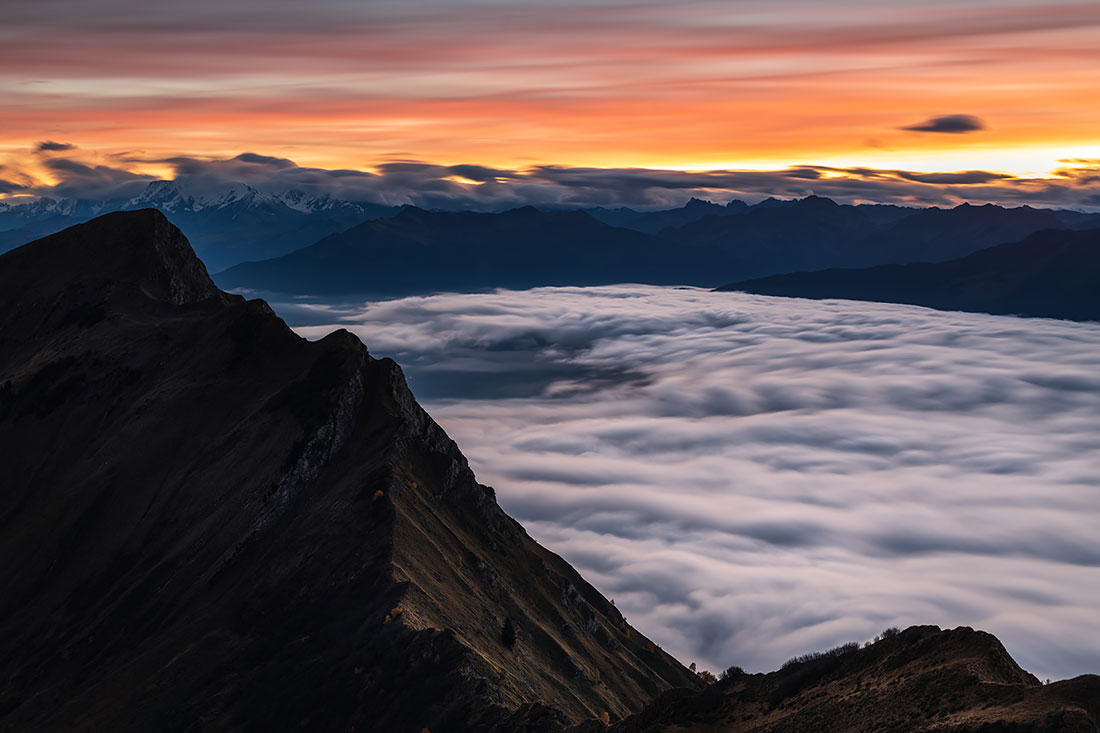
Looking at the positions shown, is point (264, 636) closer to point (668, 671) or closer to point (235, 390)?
point (235, 390)

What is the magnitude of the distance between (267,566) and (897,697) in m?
94.5

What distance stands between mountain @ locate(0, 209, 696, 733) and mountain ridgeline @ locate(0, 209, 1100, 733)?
16.4 inches

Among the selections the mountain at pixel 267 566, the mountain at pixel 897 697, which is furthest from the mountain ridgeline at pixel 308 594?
the mountain at pixel 267 566

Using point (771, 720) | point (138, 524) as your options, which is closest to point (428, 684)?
point (771, 720)

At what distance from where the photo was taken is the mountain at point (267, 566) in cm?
10638

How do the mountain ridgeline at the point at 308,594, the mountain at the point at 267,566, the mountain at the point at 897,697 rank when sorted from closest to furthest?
1. the mountain at the point at 897,697
2. the mountain ridgeline at the point at 308,594
3. the mountain at the point at 267,566

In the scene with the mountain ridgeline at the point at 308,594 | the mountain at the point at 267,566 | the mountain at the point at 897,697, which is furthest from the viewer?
the mountain at the point at 267,566

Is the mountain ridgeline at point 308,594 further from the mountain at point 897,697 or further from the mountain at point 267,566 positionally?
the mountain at point 267,566

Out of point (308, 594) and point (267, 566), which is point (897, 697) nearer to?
→ point (308, 594)

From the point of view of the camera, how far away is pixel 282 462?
152625 millimetres

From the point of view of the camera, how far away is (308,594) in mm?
121375

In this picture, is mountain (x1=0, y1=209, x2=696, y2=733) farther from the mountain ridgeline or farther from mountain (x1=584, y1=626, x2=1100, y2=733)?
mountain (x1=584, y1=626, x2=1100, y2=733)

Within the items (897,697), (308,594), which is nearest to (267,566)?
(308,594)

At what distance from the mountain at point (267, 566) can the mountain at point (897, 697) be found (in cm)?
1845
